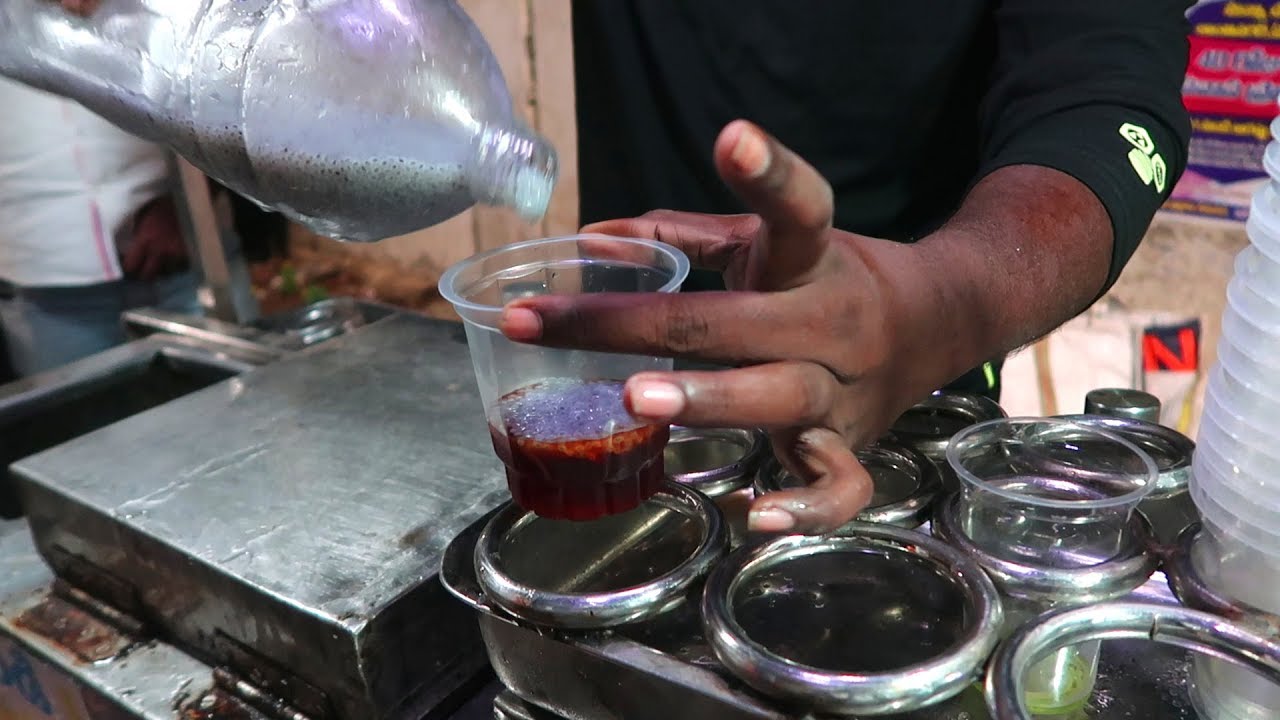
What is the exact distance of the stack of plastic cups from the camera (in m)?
0.62

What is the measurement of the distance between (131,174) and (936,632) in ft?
7.60

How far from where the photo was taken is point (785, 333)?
0.64 metres

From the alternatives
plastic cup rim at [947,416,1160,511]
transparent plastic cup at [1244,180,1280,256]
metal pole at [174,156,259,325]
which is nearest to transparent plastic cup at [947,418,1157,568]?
plastic cup rim at [947,416,1160,511]

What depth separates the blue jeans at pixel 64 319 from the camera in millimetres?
2260

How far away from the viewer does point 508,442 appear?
73 cm

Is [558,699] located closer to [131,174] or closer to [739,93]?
[739,93]

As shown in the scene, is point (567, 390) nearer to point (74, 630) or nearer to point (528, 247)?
point (528, 247)

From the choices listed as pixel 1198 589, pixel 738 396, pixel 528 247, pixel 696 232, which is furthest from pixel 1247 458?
pixel 528 247

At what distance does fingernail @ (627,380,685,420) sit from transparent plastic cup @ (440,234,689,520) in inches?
3.7

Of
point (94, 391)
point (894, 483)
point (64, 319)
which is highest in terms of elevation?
point (894, 483)

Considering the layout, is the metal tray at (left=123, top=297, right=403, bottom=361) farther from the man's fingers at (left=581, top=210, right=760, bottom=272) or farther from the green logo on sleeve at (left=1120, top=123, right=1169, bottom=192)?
the green logo on sleeve at (left=1120, top=123, right=1169, bottom=192)

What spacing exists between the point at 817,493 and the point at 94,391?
1.40 m

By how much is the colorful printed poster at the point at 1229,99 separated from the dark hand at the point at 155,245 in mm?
2477

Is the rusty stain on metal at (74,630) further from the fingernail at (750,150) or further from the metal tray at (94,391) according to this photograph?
the fingernail at (750,150)
